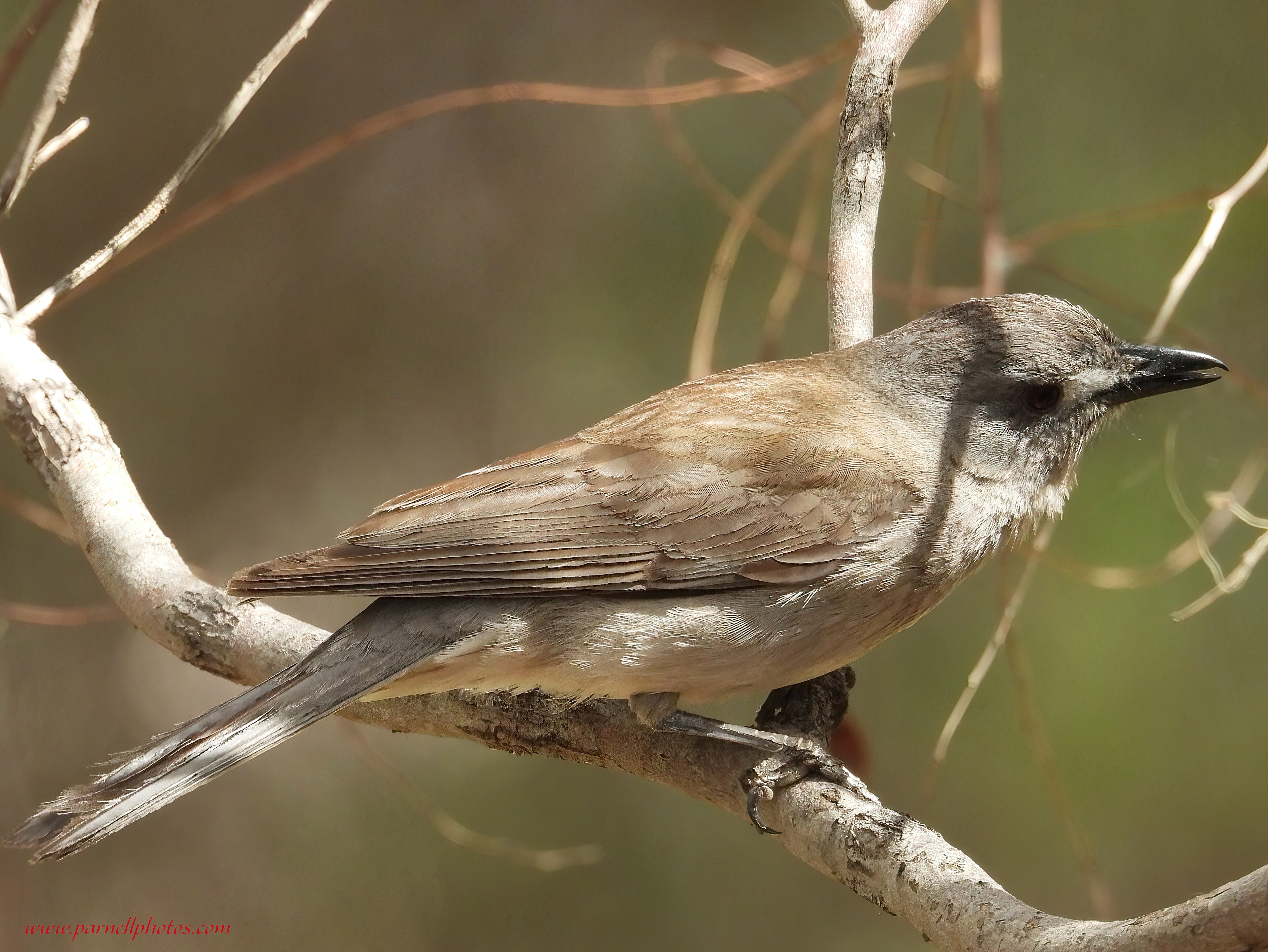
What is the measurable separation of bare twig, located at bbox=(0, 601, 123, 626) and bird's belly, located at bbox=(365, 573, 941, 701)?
1.83 meters

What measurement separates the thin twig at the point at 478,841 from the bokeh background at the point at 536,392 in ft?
0.50

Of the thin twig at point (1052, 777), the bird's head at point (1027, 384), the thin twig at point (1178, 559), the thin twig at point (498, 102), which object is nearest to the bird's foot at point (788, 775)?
the thin twig at point (1052, 777)

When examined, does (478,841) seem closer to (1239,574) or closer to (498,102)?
(498,102)

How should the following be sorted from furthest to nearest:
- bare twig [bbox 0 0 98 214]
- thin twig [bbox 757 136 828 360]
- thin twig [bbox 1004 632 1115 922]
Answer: thin twig [bbox 757 136 828 360] → thin twig [bbox 1004 632 1115 922] → bare twig [bbox 0 0 98 214]

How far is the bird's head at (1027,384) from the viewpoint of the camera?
3.48 metres

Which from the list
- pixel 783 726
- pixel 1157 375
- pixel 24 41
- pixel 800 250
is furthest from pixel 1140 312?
pixel 24 41

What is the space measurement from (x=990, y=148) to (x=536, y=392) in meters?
2.96

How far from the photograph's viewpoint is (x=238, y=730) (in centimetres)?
275

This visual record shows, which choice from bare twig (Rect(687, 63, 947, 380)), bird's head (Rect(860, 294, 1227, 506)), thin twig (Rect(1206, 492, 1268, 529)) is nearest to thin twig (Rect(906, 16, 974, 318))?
bare twig (Rect(687, 63, 947, 380))

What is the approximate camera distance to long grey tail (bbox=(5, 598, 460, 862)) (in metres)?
2.60

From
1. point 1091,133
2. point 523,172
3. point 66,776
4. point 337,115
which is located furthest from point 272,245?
point 1091,133

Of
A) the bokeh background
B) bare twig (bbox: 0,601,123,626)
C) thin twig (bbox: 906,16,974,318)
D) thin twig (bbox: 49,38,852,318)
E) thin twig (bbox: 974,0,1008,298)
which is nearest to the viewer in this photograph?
thin twig (bbox: 49,38,852,318)

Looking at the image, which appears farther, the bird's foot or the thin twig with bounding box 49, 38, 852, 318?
the thin twig with bounding box 49, 38, 852, 318

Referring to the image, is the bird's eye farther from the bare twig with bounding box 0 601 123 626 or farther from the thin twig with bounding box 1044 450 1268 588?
the bare twig with bounding box 0 601 123 626
